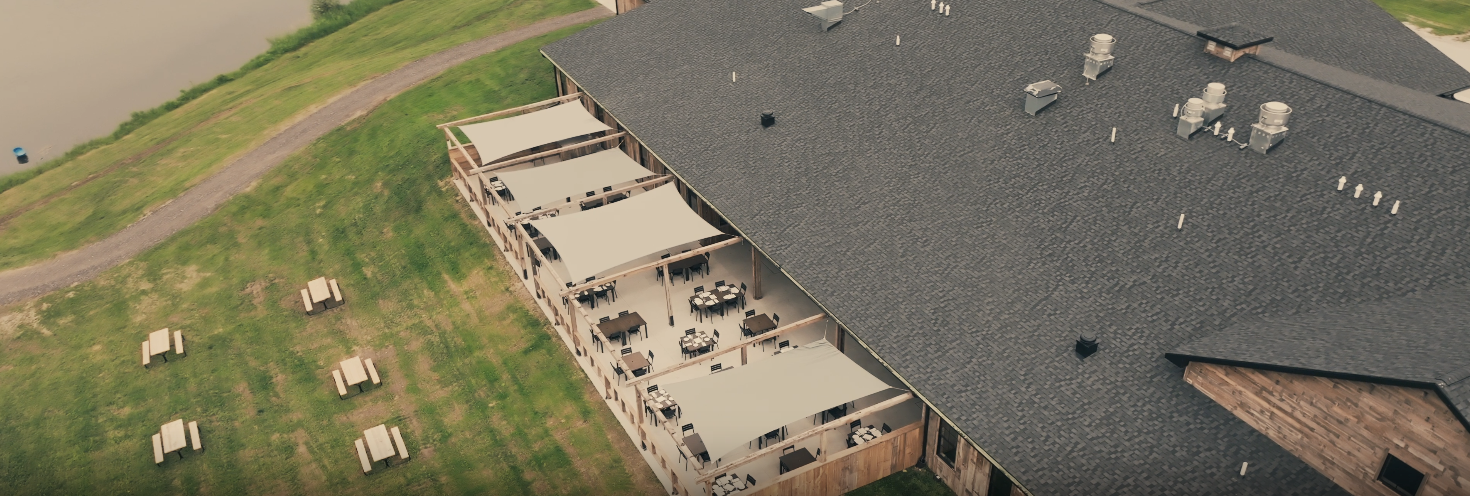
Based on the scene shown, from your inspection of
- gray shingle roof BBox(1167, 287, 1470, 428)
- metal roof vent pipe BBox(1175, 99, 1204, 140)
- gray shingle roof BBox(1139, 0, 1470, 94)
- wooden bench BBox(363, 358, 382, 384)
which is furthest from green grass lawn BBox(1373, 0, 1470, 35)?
wooden bench BBox(363, 358, 382, 384)

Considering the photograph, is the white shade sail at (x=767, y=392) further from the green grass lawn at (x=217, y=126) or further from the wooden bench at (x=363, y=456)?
the green grass lawn at (x=217, y=126)

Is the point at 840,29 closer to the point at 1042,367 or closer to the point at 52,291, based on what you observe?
the point at 1042,367

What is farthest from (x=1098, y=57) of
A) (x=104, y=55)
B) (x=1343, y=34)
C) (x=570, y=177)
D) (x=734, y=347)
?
(x=104, y=55)

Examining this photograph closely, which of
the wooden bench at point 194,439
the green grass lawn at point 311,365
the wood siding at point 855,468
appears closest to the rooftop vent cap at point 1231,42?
the wood siding at point 855,468

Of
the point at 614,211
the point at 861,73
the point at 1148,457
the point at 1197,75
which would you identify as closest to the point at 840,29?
the point at 861,73

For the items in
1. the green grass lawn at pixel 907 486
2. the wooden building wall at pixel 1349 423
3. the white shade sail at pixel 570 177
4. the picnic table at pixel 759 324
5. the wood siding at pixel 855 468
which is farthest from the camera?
the white shade sail at pixel 570 177

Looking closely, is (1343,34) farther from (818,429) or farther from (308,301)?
(308,301)
